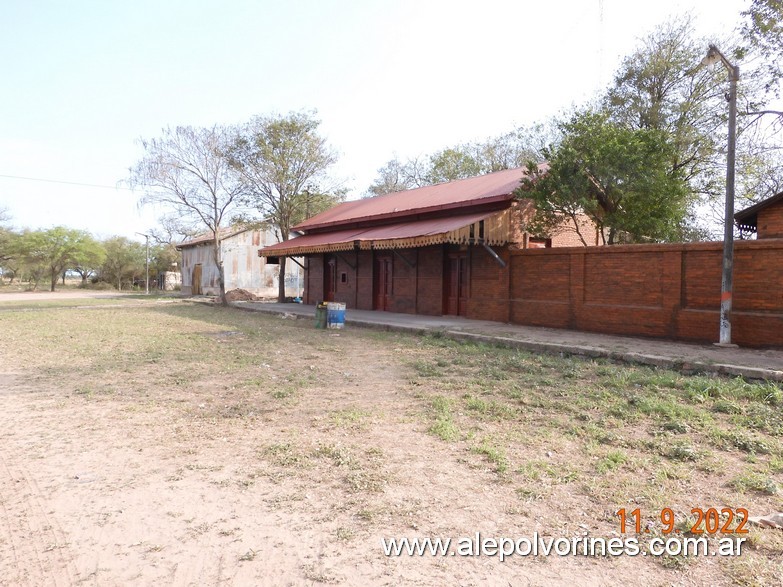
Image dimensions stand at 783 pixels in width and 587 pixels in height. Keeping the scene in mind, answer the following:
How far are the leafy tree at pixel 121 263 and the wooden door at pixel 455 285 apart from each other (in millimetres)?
52403

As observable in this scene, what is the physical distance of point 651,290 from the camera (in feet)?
40.1

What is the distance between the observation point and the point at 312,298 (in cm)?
2666

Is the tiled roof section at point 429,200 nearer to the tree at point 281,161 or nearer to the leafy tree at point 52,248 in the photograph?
the tree at point 281,161

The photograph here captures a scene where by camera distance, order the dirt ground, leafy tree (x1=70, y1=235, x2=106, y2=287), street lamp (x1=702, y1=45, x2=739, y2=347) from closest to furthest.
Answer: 1. the dirt ground
2. street lamp (x1=702, y1=45, x2=739, y2=347)
3. leafy tree (x1=70, y1=235, x2=106, y2=287)

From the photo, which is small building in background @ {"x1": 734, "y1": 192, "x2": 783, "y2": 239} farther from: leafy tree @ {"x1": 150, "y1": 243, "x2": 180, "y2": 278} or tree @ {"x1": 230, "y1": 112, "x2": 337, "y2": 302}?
leafy tree @ {"x1": 150, "y1": 243, "x2": 180, "y2": 278}

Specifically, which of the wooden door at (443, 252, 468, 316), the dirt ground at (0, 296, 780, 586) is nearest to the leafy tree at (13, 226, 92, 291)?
the wooden door at (443, 252, 468, 316)

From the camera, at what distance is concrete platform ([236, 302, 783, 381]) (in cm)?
877

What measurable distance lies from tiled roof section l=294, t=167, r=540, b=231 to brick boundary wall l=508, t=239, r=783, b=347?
3092mm

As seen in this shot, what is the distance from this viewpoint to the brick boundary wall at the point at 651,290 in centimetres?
1058

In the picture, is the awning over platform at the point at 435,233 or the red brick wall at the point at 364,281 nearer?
the awning over platform at the point at 435,233

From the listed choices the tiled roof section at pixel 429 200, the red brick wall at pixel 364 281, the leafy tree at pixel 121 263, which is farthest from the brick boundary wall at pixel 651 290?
the leafy tree at pixel 121 263

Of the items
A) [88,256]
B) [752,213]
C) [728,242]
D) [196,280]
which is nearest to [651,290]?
[728,242]

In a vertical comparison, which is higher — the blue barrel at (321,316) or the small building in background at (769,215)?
the small building in background at (769,215)

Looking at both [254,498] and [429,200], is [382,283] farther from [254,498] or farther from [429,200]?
[254,498]
